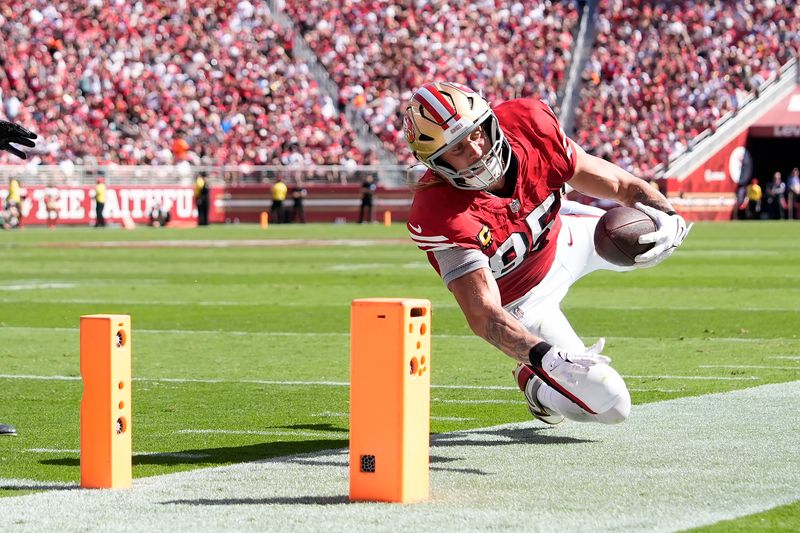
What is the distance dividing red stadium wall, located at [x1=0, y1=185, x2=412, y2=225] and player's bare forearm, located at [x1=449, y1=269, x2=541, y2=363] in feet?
115

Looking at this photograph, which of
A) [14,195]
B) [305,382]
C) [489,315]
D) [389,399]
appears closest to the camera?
[389,399]

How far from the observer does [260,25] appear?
147 feet

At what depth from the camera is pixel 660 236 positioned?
704 cm

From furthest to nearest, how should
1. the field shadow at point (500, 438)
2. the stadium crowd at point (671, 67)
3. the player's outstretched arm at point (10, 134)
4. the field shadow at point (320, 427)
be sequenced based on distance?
the stadium crowd at point (671, 67) < the field shadow at point (320, 427) < the player's outstretched arm at point (10, 134) < the field shadow at point (500, 438)

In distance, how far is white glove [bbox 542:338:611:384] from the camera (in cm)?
562

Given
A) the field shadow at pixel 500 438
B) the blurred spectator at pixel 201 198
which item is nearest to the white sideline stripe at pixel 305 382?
the field shadow at pixel 500 438

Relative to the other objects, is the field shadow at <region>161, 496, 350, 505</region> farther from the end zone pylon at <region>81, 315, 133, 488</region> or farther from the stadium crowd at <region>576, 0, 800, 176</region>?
the stadium crowd at <region>576, 0, 800, 176</region>

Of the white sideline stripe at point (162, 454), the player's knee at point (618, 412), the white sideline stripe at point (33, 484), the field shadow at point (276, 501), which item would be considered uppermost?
the player's knee at point (618, 412)

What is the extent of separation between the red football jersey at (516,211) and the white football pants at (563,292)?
7 centimetres

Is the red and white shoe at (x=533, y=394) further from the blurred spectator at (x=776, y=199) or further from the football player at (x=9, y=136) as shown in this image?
the blurred spectator at (x=776, y=199)

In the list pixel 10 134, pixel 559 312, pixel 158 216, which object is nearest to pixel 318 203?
pixel 158 216

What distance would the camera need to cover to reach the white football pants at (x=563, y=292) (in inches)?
279

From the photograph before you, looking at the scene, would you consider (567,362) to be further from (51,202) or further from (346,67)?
(346,67)

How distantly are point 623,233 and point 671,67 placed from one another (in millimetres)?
39187
